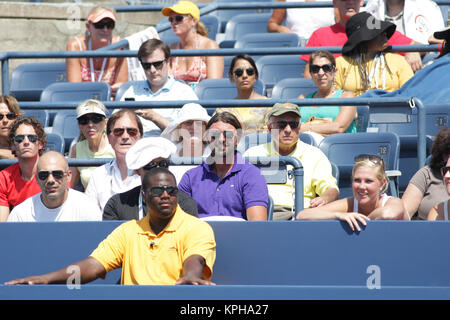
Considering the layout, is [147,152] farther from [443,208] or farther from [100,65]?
[100,65]

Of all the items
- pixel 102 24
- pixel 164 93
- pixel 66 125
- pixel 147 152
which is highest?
pixel 102 24

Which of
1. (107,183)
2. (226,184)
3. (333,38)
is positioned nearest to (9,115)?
(107,183)

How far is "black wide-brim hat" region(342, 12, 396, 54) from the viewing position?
22.0ft

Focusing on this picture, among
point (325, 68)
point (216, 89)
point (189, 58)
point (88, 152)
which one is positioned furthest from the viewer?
point (189, 58)

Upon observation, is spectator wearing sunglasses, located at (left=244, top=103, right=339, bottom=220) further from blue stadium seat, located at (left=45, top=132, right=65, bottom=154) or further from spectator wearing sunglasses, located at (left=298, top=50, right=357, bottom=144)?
blue stadium seat, located at (left=45, top=132, right=65, bottom=154)

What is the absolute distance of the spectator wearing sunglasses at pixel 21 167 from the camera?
529cm

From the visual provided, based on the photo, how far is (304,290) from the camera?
3.87m

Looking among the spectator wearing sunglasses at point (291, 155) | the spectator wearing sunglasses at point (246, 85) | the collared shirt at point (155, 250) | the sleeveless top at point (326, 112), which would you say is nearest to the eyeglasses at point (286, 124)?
the spectator wearing sunglasses at point (291, 155)

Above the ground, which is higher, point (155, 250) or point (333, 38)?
point (333, 38)

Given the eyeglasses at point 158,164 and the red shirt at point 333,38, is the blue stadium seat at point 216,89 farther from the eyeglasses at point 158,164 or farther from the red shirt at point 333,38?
the eyeglasses at point 158,164

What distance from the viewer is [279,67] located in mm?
7891

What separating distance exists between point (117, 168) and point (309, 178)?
1155 millimetres

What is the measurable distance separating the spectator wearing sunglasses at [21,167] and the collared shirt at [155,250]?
120 centimetres
